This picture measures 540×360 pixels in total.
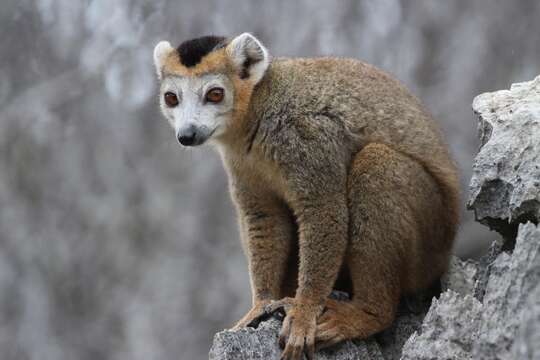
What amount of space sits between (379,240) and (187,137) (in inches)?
71.6

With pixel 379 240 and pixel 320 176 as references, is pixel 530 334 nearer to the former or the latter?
pixel 379 240

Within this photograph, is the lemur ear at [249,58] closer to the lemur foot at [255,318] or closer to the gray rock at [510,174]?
the lemur foot at [255,318]

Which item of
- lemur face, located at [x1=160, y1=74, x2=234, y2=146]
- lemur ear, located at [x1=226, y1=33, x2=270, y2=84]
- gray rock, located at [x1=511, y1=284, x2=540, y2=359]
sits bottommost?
gray rock, located at [x1=511, y1=284, x2=540, y2=359]

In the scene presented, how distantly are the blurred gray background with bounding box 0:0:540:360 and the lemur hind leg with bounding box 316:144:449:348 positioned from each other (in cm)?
703

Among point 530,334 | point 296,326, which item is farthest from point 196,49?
point 530,334

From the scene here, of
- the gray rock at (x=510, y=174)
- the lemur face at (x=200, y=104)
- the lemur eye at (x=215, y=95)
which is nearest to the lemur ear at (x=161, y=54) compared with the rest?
the lemur face at (x=200, y=104)

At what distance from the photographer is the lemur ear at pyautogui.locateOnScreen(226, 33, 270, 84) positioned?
9172mm

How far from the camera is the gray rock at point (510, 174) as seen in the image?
7012 mm

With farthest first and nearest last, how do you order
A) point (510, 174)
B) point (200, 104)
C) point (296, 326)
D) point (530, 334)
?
point (200, 104) → point (296, 326) → point (510, 174) → point (530, 334)

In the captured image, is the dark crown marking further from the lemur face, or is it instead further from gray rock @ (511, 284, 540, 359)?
gray rock @ (511, 284, 540, 359)

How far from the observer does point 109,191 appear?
16.7m

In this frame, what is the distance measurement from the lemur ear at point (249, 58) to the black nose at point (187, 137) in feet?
2.90

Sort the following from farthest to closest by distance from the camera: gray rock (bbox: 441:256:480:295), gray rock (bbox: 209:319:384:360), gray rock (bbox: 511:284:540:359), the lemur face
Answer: gray rock (bbox: 441:256:480:295) < the lemur face < gray rock (bbox: 209:319:384:360) < gray rock (bbox: 511:284:540:359)

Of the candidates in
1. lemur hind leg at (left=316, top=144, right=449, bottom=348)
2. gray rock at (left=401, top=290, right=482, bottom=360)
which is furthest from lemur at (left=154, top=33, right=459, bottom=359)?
gray rock at (left=401, top=290, right=482, bottom=360)
